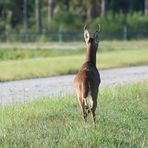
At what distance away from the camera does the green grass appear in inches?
394

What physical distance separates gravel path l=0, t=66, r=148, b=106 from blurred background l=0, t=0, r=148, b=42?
2648cm

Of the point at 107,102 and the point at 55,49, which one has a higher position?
the point at 107,102

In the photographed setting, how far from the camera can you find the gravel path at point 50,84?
16.5m

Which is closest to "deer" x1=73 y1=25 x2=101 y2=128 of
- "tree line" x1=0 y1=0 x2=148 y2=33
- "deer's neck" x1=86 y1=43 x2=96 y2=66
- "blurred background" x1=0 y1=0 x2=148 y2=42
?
"deer's neck" x1=86 y1=43 x2=96 y2=66

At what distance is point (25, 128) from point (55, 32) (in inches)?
1667

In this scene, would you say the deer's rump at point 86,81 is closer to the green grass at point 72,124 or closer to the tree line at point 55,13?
the green grass at point 72,124

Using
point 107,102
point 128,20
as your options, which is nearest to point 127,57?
point 107,102

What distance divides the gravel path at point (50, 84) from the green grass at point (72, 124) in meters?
1.72

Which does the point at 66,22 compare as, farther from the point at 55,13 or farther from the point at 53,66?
the point at 53,66

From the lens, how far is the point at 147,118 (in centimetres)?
1223

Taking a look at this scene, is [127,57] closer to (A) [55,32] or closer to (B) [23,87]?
(B) [23,87]

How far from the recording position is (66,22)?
5972 cm

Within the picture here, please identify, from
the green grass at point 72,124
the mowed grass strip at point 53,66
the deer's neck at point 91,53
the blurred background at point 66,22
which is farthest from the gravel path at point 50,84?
the blurred background at point 66,22

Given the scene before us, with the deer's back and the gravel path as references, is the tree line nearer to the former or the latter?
the gravel path
